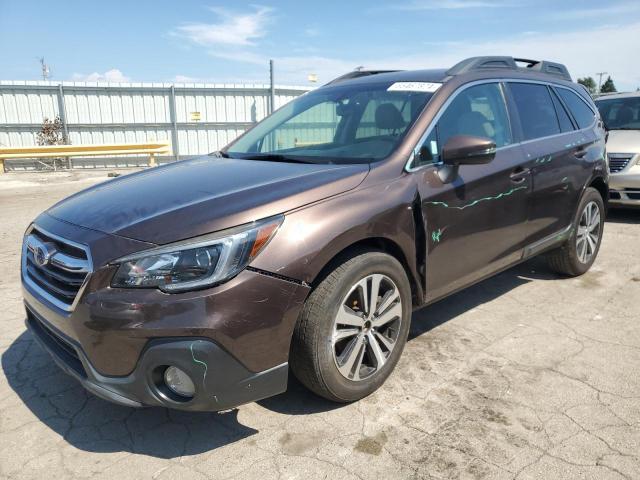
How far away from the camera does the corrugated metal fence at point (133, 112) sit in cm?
1476

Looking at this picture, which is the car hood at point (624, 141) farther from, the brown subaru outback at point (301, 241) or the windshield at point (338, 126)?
the windshield at point (338, 126)

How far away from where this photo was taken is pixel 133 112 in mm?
15914

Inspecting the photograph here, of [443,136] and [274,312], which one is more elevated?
[443,136]

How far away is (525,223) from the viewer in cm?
364

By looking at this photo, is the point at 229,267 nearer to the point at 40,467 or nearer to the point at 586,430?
the point at 40,467

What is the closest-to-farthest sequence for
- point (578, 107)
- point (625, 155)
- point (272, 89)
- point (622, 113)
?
point (578, 107), point (625, 155), point (622, 113), point (272, 89)

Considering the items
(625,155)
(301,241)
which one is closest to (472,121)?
(301,241)

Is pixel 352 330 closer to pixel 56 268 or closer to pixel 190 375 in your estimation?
pixel 190 375

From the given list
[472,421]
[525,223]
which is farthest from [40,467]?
[525,223]

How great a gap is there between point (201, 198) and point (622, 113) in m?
7.80

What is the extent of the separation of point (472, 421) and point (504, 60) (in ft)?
8.91

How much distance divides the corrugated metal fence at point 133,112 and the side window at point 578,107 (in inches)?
534

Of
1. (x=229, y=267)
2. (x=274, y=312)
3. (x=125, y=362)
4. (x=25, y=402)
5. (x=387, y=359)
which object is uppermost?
(x=229, y=267)

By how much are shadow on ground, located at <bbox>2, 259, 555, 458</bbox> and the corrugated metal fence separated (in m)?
13.9
